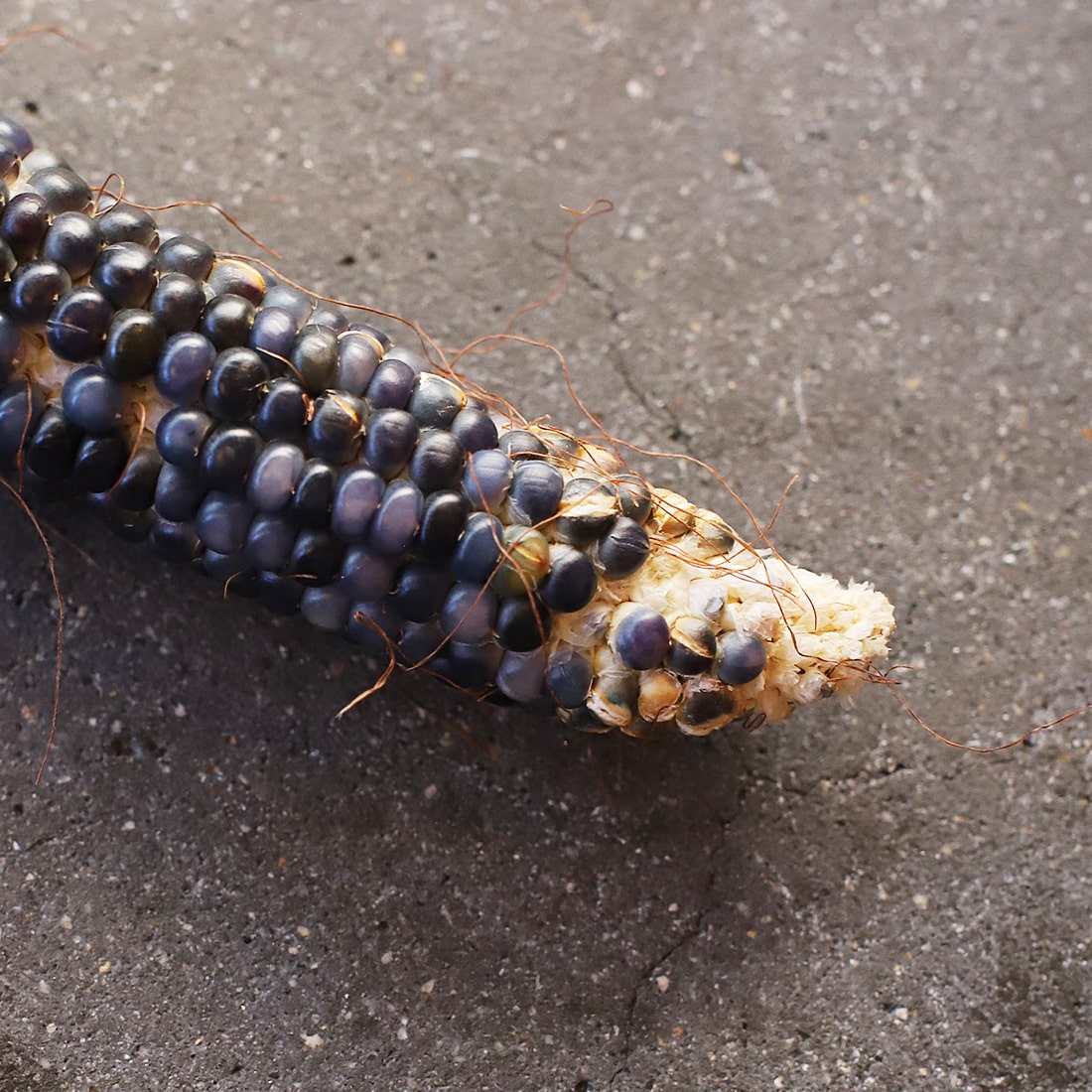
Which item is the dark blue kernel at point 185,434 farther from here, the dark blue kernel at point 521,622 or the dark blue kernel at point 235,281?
the dark blue kernel at point 521,622

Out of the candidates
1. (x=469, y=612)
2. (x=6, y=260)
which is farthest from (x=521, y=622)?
(x=6, y=260)

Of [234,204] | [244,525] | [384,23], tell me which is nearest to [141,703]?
[244,525]

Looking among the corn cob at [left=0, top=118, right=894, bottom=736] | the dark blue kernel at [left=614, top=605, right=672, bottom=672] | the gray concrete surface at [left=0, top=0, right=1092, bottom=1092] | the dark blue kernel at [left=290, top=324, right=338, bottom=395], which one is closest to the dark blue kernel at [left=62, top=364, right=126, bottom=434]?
the corn cob at [left=0, top=118, right=894, bottom=736]

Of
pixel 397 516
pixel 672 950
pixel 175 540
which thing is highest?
pixel 397 516

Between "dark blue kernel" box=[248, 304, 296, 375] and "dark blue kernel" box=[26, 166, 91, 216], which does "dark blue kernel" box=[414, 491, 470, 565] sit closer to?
"dark blue kernel" box=[248, 304, 296, 375]

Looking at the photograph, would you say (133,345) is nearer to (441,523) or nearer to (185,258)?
(185,258)

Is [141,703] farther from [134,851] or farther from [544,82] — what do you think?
[544,82]

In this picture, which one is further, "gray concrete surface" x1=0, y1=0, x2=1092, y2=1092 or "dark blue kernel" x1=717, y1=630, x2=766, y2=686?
"gray concrete surface" x1=0, y1=0, x2=1092, y2=1092
